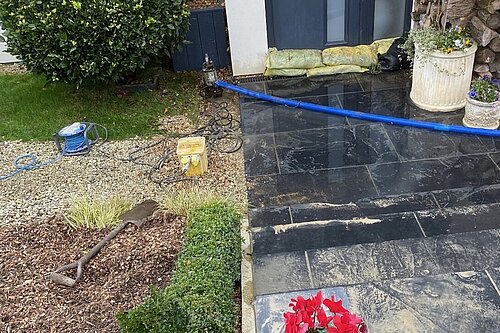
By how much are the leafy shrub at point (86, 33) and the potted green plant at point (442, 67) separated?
2.34 m

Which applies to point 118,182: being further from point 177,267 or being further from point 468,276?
point 468,276

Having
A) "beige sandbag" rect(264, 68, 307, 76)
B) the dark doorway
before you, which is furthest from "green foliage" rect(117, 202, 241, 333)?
the dark doorway

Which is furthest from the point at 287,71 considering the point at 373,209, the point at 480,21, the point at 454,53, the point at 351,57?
the point at 373,209

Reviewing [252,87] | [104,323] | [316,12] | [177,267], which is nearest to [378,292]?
[177,267]

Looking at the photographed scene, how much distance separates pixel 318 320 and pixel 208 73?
3.81 meters

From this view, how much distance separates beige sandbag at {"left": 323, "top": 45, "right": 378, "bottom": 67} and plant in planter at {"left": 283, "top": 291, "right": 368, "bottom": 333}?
411 cm

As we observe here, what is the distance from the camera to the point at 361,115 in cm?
492

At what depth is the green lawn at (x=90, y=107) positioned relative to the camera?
527 cm

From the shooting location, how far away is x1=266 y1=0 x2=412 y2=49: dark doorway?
19.1 feet

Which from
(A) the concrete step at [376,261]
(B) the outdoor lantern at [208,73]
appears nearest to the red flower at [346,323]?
(A) the concrete step at [376,261]

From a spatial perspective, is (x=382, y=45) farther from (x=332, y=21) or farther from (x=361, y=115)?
(x=361, y=115)

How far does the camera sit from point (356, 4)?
581 centimetres

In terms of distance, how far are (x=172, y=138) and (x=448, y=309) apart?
314cm

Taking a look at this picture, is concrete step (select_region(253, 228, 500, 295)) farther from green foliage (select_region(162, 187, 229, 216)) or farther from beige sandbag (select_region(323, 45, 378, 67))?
beige sandbag (select_region(323, 45, 378, 67))
